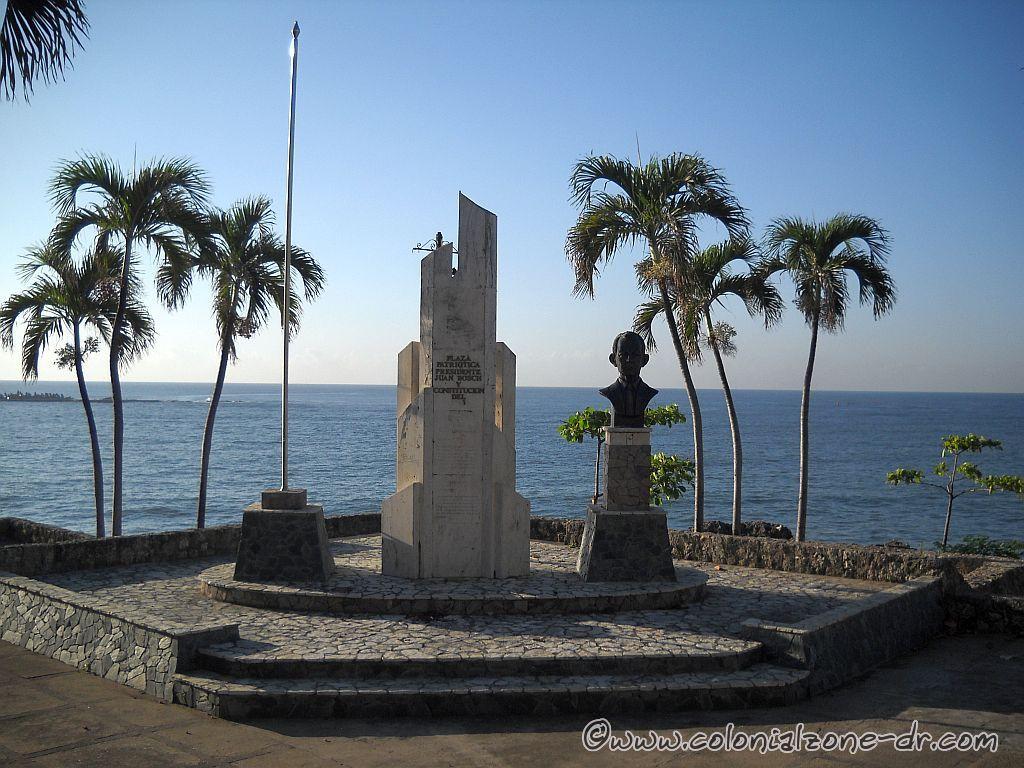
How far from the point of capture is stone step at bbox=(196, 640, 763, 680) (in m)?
8.16

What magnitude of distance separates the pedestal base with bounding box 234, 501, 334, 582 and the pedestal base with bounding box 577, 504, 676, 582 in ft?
11.5

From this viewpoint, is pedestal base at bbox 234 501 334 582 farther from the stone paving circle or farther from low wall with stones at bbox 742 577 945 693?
low wall with stones at bbox 742 577 945 693

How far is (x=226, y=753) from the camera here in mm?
6777

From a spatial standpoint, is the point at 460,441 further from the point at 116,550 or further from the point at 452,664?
the point at 116,550

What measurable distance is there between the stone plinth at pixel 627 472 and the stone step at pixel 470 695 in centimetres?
397

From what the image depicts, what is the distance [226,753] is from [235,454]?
69.5 m

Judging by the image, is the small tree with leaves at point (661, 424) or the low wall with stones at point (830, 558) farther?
the small tree with leaves at point (661, 424)

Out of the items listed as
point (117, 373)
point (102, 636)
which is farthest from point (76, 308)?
point (102, 636)

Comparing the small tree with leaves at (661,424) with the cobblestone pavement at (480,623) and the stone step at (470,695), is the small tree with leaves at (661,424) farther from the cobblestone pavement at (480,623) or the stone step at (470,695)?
the stone step at (470,695)

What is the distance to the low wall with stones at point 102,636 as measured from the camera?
27.0ft

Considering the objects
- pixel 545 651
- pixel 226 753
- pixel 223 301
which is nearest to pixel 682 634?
pixel 545 651

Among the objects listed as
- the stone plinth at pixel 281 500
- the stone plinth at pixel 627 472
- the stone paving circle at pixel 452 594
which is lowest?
the stone paving circle at pixel 452 594

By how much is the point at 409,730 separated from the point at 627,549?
500 cm

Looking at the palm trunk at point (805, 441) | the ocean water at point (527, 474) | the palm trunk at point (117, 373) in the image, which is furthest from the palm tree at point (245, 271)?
the ocean water at point (527, 474)
